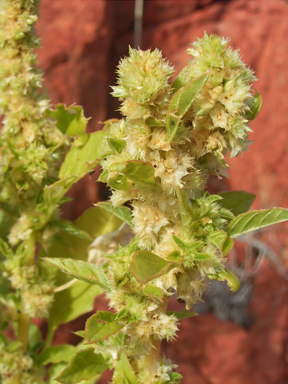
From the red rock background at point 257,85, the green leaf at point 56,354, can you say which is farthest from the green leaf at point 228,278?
the red rock background at point 257,85

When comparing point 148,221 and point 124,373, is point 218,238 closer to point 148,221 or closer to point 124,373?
point 148,221

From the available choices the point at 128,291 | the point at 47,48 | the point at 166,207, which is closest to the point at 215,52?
the point at 166,207

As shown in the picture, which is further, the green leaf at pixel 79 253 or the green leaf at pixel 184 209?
the green leaf at pixel 79 253

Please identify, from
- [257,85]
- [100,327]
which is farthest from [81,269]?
[257,85]

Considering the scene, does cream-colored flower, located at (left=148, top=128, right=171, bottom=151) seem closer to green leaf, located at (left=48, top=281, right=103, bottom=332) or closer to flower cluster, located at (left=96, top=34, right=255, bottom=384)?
flower cluster, located at (left=96, top=34, right=255, bottom=384)

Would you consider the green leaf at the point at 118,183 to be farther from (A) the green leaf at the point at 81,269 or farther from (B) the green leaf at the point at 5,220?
(B) the green leaf at the point at 5,220

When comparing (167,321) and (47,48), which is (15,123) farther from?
(47,48)
